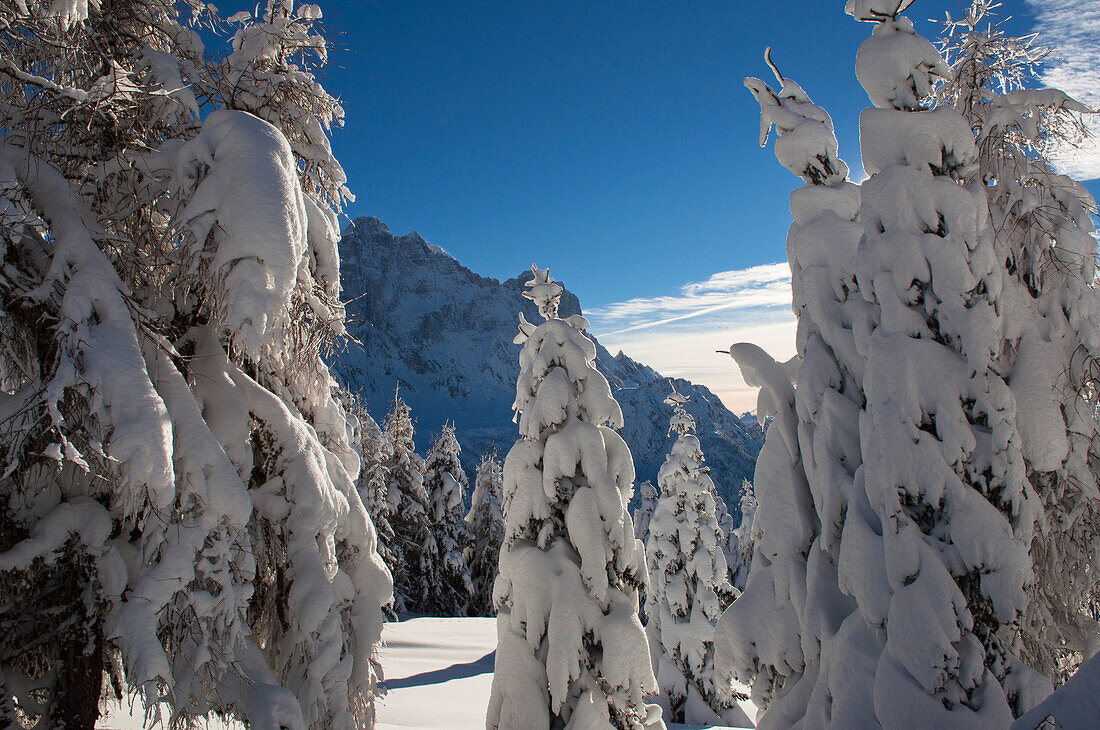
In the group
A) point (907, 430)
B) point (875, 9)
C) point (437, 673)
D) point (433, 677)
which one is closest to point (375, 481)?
point (437, 673)

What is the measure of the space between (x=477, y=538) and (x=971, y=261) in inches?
1178

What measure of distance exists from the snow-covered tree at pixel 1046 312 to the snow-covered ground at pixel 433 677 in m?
6.64

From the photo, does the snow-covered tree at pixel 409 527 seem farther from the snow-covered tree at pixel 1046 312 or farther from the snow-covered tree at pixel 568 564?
the snow-covered tree at pixel 1046 312

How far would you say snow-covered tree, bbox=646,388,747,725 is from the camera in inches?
635

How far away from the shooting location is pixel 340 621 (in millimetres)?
4812

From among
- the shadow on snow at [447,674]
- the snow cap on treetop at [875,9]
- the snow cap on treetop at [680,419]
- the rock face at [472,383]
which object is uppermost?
the rock face at [472,383]

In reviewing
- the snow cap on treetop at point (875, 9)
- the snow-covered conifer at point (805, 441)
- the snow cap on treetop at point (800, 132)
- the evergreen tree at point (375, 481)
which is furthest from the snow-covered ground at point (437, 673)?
the snow cap on treetop at point (875, 9)

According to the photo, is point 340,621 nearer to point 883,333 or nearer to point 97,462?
point 97,462

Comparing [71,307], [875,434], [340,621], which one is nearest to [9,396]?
[71,307]

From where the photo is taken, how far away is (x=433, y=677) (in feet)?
49.4

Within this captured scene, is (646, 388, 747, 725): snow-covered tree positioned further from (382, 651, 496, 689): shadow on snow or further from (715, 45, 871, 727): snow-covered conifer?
(715, 45, 871, 727): snow-covered conifer

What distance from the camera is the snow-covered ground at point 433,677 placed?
9.91 meters

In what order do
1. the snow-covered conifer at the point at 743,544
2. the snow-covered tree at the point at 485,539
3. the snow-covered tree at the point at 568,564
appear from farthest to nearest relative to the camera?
the snow-covered conifer at the point at 743,544, the snow-covered tree at the point at 485,539, the snow-covered tree at the point at 568,564

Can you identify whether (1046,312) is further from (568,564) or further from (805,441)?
(568,564)
